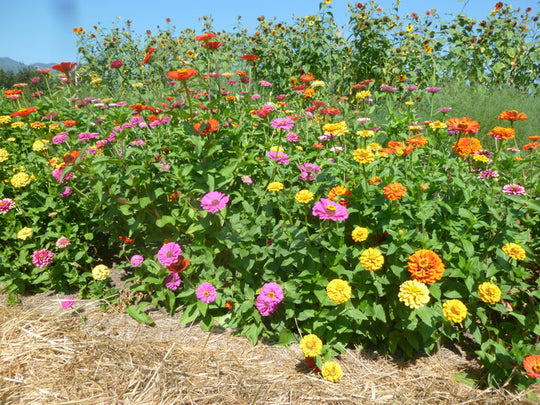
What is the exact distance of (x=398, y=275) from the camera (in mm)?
1702

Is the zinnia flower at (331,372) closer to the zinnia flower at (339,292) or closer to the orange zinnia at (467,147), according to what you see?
the zinnia flower at (339,292)

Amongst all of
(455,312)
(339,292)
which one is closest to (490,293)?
(455,312)

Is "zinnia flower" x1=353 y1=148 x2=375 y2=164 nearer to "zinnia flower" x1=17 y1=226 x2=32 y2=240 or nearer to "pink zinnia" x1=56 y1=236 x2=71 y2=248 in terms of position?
"pink zinnia" x1=56 y1=236 x2=71 y2=248

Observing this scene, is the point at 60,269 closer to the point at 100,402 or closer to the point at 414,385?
the point at 100,402

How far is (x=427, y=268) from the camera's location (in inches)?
60.7

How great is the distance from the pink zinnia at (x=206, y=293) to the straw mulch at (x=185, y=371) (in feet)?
1.15

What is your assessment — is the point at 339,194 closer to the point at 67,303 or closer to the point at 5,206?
the point at 67,303

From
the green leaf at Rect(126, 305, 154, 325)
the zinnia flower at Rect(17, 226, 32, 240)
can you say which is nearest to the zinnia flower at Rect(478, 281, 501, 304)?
the green leaf at Rect(126, 305, 154, 325)

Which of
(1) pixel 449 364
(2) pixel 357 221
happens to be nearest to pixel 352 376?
(1) pixel 449 364

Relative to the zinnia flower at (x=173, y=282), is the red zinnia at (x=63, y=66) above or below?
above

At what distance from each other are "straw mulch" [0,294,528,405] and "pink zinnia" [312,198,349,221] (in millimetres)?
882

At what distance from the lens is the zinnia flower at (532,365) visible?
56.6 inches

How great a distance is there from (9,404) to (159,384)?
760 millimetres

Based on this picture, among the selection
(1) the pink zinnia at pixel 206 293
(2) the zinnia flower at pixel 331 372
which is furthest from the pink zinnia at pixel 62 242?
(2) the zinnia flower at pixel 331 372
